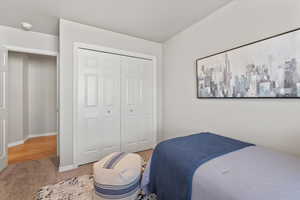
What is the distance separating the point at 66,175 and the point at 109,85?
1.60 meters

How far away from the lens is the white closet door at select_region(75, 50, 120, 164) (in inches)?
97.7

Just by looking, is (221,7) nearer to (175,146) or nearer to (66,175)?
(175,146)

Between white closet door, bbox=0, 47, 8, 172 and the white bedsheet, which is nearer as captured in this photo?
the white bedsheet

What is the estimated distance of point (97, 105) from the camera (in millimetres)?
2619

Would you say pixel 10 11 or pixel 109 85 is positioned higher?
pixel 10 11

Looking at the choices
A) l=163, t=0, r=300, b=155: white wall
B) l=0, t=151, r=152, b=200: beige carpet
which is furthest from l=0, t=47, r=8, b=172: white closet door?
l=163, t=0, r=300, b=155: white wall

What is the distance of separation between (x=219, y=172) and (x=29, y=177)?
2.56 m

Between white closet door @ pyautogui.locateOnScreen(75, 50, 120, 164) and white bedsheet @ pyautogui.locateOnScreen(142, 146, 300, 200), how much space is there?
81.0 inches

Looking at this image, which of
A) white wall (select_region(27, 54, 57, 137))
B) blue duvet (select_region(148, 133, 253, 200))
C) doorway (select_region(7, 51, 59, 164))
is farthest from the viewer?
white wall (select_region(27, 54, 57, 137))

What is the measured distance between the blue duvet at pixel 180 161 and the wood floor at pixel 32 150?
8.51ft

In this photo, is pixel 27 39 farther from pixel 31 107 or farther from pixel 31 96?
pixel 31 107

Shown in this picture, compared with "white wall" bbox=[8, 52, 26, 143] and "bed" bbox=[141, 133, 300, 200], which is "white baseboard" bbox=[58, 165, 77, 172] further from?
"white wall" bbox=[8, 52, 26, 143]

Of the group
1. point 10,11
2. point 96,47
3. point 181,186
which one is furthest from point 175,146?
point 10,11

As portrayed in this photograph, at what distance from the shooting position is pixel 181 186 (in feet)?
3.59
